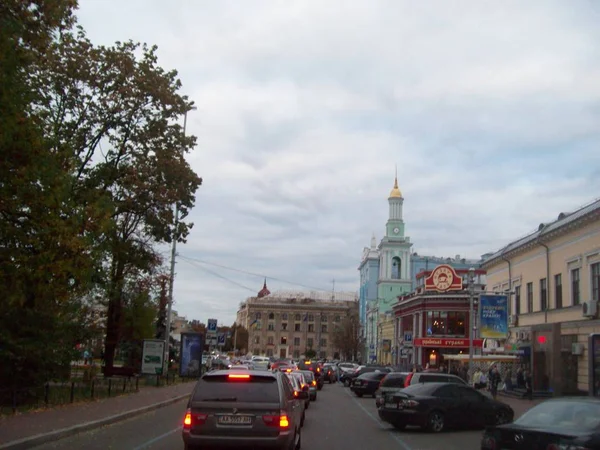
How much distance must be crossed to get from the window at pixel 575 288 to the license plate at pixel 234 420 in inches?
1177

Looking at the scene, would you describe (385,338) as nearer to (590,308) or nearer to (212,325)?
(212,325)

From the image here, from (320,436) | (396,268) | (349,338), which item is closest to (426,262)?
(396,268)

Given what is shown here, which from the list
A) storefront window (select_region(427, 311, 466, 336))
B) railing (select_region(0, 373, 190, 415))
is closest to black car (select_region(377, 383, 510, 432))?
railing (select_region(0, 373, 190, 415))

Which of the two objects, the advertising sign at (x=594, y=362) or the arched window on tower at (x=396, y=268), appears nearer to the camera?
the advertising sign at (x=594, y=362)

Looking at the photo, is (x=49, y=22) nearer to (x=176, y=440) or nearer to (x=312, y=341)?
(x=176, y=440)

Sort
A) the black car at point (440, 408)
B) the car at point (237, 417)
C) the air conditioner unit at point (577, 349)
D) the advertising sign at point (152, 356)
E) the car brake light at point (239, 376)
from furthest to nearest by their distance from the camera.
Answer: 1. the advertising sign at point (152, 356)
2. the air conditioner unit at point (577, 349)
3. the black car at point (440, 408)
4. the car brake light at point (239, 376)
5. the car at point (237, 417)

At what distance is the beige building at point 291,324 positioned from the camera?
143250 mm

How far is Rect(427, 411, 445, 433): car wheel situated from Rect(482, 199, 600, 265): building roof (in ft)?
57.7

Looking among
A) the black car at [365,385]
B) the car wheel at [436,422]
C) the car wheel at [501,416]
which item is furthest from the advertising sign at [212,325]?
the car wheel at [436,422]

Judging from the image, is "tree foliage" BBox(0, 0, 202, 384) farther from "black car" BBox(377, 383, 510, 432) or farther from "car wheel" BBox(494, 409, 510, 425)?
"car wheel" BBox(494, 409, 510, 425)

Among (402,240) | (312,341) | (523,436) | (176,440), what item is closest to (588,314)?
(176,440)

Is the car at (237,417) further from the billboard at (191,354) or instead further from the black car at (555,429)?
the billboard at (191,354)

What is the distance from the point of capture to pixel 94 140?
30188 millimetres

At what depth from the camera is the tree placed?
120 meters
